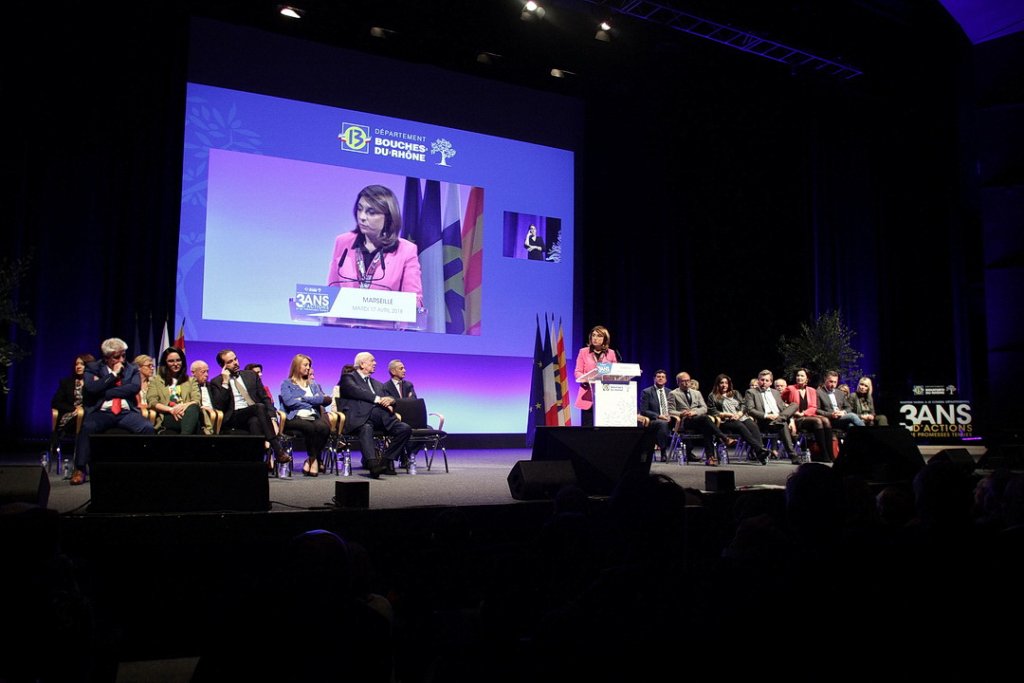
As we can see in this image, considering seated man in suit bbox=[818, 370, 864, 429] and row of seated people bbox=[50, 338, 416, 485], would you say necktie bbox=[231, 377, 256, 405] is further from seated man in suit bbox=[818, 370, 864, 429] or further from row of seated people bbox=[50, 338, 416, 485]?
seated man in suit bbox=[818, 370, 864, 429]

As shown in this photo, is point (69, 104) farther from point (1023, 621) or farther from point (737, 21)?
point (1023, 621)

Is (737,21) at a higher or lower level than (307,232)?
higher

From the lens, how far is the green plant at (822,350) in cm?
1078

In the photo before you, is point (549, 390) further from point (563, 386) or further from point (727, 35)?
point (727, 35)

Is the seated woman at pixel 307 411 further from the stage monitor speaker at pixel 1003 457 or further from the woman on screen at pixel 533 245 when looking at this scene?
the stage monitor speaker at pixel 1003 457

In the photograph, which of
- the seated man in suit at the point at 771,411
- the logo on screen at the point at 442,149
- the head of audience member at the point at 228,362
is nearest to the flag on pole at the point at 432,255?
the logo on screen at the point at 442,149

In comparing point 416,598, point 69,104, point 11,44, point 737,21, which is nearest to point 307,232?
point 69,104

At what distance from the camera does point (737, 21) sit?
28.5 feet

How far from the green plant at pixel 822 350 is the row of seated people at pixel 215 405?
266 inches

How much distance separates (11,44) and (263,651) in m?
8.61

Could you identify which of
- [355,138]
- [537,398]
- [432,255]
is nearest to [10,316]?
[355,138]

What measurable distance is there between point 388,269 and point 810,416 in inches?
204

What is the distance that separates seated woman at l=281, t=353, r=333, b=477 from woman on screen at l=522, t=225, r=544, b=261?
12.7 ft

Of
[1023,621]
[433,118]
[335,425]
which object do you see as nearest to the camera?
[1023,621]
